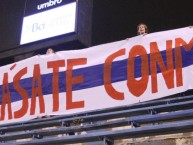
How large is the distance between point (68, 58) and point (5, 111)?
114cm

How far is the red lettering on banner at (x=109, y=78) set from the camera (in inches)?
191

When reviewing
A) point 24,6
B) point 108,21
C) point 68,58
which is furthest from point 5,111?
point 24,6

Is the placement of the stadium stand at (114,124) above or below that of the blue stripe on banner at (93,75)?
below

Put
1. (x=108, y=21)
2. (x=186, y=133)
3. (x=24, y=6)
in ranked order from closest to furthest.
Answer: (x=186, y=133) < (x=108, y=21) < (x=24, y=6)

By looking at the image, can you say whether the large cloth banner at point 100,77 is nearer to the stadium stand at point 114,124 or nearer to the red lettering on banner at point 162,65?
the red lettering on banner at point 162,65

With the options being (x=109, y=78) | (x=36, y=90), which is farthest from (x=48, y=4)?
→ (x=109, y=78)

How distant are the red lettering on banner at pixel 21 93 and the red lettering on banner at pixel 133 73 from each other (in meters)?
1.51

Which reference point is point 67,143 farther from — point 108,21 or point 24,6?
point 24,6

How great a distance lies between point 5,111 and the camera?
5691 mm

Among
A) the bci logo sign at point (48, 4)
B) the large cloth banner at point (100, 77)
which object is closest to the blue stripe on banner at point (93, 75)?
the large cloth banner at point (100, 77)

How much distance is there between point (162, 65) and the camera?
4.73 m

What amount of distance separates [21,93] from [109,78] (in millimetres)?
1368

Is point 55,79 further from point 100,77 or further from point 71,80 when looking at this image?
point 100,77

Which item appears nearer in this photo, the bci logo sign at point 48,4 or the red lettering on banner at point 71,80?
the red lettering on banner at point 71,80
